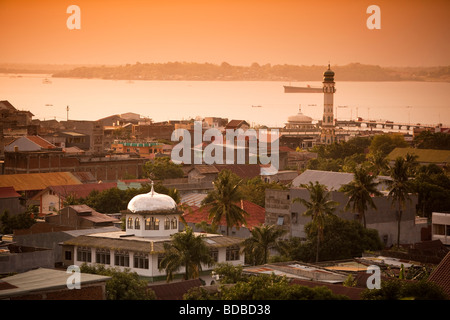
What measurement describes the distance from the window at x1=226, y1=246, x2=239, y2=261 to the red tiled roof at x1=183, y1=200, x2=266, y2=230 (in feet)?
48.5

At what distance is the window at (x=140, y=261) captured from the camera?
61594mm

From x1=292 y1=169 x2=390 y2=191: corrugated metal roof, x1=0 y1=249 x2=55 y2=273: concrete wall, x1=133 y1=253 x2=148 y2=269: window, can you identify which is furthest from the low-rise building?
x1=0 y1=249 x2=55 y2=273: concrete wall

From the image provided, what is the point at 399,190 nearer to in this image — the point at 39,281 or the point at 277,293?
the point at 277,293

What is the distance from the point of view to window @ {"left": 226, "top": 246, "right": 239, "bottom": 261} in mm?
65688

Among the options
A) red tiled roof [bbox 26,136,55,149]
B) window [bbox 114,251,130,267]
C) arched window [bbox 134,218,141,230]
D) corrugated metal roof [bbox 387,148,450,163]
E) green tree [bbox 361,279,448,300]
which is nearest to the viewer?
green tree [bbox 361,279,448,300]

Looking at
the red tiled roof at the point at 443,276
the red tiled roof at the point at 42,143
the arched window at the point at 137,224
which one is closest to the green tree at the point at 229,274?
the arched window at the point at 137,224

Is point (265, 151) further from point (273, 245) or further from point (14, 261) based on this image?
point (14, 261)

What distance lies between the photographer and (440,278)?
2064 inches

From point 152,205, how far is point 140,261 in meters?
4.24

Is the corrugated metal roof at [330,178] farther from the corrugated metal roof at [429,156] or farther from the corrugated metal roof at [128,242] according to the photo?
the corrugated metal roof at [429,156]

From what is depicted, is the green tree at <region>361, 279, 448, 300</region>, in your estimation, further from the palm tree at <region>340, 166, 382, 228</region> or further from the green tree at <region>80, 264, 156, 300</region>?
the palm tree at <region>340, 166, 382, 228</region>

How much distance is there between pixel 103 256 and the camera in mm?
64438
